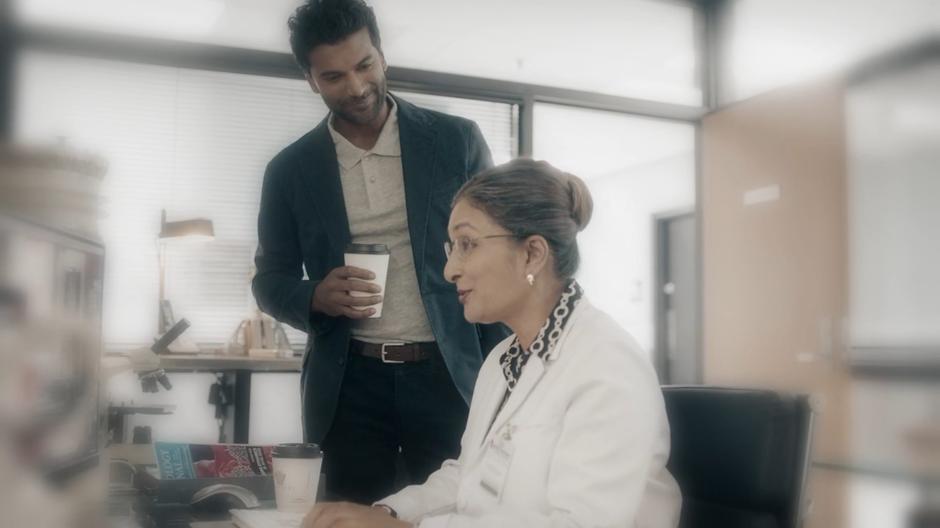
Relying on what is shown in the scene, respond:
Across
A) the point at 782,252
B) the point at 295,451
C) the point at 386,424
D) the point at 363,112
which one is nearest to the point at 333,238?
the point at 363,112

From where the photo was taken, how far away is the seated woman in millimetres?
1140

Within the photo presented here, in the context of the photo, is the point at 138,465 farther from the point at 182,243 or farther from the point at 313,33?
the point at 182,243

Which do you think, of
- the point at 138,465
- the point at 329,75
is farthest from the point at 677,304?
the point at 138,465

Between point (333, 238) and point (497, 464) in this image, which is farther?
point (333, 238)

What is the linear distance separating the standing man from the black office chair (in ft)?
2.04

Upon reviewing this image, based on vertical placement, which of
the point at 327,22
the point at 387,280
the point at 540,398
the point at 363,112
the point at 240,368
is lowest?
the point at 240,368

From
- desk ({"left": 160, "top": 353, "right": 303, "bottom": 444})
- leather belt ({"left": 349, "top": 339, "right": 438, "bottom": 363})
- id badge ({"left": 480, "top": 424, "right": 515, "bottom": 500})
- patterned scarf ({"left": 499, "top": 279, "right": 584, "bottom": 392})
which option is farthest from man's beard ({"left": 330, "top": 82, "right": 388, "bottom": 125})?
desk ({"left": 160, "top": 353, "right": 303, "bottom": 444})

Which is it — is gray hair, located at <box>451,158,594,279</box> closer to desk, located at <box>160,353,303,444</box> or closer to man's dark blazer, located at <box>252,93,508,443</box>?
man's dark blazer, located at <box>252,93,508,443</box>

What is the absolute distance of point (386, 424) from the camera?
181 centimetres

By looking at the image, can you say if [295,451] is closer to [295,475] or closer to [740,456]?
[295,475]

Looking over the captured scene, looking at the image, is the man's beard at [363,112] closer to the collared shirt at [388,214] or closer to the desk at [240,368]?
the collared shirt at [388,214]

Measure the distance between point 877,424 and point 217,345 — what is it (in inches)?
116

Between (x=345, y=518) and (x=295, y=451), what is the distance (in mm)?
104

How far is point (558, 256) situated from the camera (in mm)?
1463
